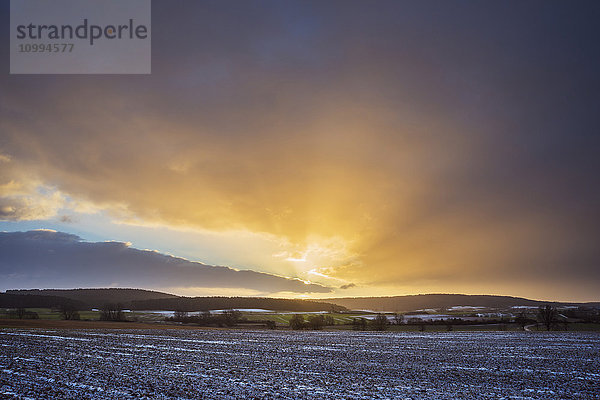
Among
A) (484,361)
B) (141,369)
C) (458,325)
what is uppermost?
(141,369)

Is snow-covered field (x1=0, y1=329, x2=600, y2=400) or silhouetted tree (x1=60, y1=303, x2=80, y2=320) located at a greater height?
snow-covered field (x1=0, y1=329, x2=600, y2=400)

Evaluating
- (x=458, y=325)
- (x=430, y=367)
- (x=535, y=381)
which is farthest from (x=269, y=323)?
(x=535, y=381)

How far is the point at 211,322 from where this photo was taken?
144 meters

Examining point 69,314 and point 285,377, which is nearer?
point 285,377

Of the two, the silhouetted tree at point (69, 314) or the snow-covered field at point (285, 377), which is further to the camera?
the silhouetted tree at point (69, 314)

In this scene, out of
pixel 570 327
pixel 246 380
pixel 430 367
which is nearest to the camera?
pixel 246 380

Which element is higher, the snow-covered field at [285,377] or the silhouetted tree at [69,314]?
the snow-covered field at [285,377]

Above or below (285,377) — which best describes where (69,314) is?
below

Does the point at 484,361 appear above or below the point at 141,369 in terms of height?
below

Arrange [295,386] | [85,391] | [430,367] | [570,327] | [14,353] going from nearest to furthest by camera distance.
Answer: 1. [85,391]
2. [295,386]
3. [430,367]
4. [14,353]
5. [570,327]

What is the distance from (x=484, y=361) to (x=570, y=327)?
11322 centimetres

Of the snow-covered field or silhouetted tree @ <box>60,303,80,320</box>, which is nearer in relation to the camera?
the snow-covered field

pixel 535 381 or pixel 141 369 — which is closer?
pixel 535 381

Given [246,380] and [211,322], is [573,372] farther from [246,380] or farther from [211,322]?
[211,322]
